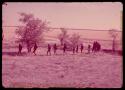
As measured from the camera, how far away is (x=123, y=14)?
4.12 m

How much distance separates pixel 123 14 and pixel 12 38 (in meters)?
1.51

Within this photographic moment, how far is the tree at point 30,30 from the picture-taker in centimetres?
424

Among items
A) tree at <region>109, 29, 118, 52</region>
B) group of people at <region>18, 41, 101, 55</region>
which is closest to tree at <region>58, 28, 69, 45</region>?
group of people at <region>18, 41, 101, 55</region>

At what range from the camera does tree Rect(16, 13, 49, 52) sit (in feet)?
13.9

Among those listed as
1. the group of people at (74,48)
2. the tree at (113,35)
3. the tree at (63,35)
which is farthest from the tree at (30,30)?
the tree at (113,35)

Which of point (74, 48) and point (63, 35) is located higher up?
point (63, 35)

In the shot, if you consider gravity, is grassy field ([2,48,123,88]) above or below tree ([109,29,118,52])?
below

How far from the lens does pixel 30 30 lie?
169 inches

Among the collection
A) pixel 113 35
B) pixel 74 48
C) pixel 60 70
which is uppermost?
pixel 113 35

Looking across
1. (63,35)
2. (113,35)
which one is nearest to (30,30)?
(63,35)

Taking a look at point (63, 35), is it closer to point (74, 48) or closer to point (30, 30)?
point (74, 48)

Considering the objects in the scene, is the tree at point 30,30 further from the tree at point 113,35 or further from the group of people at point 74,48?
the tree at point 113,35

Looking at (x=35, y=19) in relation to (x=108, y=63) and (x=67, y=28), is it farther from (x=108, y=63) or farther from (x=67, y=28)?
(x=108, y=63)

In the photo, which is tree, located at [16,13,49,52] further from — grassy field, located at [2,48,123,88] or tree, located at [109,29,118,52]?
tree, located at [109,29,118,52]
